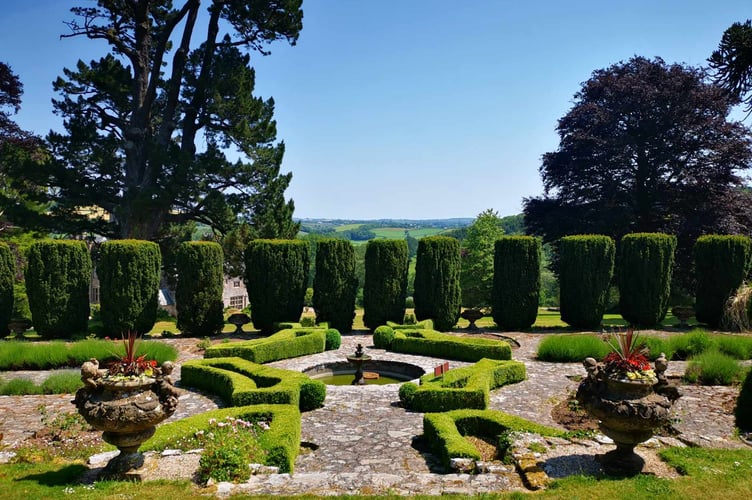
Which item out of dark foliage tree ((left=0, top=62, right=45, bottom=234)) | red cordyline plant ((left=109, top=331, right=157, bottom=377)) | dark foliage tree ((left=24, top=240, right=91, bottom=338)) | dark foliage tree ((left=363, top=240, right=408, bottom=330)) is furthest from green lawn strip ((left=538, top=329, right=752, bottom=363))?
dark foliage tree ((left=0, top=62, right=45, bottom=234))

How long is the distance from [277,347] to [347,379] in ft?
8.15

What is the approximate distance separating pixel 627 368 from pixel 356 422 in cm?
541

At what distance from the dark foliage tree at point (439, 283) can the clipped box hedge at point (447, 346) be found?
340cm

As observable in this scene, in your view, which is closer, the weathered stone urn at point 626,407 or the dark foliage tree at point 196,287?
the weathered stone urn at point 626,407

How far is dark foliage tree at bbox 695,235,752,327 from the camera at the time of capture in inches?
805

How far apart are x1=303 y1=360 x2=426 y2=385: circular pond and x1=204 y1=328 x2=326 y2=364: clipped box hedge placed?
4.82 feet

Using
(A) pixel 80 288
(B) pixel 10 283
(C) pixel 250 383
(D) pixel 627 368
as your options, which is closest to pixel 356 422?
(C) pixel 250 383

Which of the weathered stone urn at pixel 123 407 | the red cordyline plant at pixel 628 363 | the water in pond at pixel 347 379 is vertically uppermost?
the red cordyline plant at pixel 628 363

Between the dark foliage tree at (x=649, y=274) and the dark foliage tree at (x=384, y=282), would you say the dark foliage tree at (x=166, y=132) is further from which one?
the dark foliage tree at (x=649, y=274)

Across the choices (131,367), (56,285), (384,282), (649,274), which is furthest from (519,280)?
(56,285)

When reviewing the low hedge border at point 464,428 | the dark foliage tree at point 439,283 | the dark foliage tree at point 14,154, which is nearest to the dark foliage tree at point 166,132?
the dark foliage tree at point 14,154

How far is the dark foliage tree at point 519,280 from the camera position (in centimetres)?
2134

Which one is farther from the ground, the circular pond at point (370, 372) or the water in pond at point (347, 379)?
the circular pond at point (370, 372)

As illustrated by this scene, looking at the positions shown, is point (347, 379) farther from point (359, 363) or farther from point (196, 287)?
point (196, 287)
